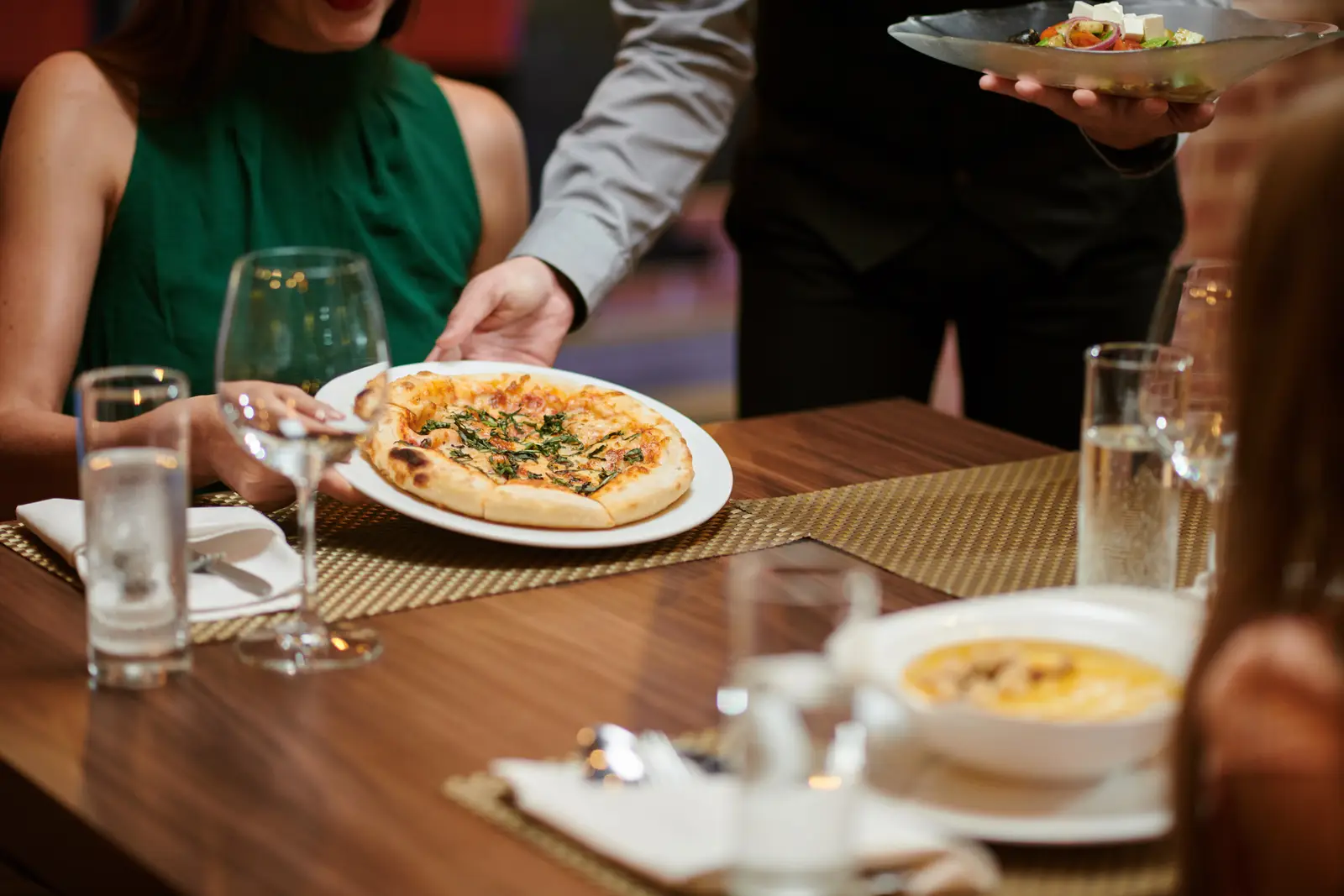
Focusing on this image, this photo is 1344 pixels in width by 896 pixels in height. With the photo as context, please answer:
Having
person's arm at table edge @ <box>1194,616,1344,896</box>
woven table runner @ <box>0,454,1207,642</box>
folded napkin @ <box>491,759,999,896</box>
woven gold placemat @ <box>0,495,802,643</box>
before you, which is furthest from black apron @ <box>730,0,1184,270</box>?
person's arm at table edge @ <box>1194,616,1344,896</box>

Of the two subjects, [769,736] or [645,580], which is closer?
[769,736]

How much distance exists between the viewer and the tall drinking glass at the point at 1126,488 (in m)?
1.22

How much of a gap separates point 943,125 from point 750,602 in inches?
60.4

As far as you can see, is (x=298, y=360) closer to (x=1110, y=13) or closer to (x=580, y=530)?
(x=580, y=530)

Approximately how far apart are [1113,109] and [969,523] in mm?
490

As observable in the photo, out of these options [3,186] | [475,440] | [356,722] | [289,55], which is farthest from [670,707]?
[289,55]

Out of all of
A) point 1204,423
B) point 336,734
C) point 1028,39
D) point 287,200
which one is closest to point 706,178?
point 287,200

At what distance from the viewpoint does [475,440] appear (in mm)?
1527

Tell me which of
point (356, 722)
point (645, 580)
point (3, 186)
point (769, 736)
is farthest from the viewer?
point (3, 186)

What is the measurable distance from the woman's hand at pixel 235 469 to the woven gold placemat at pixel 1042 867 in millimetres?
552

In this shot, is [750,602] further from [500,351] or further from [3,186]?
[3,186]

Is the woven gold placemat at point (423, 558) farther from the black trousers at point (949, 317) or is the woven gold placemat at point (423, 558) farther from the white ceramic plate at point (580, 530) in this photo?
the black trousers at point (949, 317)

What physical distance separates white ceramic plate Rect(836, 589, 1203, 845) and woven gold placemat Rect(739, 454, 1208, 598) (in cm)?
36

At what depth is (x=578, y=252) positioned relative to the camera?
2.01 m
